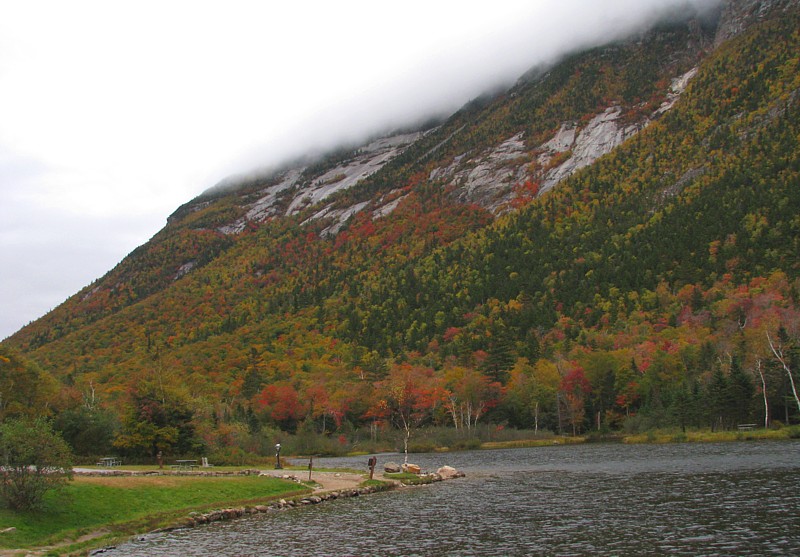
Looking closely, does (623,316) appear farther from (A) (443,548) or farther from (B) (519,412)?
(A) (443,548)

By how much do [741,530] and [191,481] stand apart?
1269 inches

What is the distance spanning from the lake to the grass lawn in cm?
260

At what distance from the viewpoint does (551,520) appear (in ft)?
101

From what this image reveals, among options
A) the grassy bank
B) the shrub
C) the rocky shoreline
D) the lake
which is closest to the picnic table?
the rocky shoreline

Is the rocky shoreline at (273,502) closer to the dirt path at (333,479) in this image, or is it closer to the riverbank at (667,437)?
the dirt path at (333,479)

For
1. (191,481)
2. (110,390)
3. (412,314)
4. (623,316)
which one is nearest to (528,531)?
(191,481)

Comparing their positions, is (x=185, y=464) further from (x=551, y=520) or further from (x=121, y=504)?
(x=551, y=520)

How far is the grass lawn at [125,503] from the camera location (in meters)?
28.4

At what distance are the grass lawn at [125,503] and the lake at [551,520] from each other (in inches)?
102

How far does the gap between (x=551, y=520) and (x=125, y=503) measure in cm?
2262

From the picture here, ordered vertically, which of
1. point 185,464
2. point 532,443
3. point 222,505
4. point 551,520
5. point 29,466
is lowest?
point 532,443

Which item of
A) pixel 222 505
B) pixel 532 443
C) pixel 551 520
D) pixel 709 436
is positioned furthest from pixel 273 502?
pixel 532 443

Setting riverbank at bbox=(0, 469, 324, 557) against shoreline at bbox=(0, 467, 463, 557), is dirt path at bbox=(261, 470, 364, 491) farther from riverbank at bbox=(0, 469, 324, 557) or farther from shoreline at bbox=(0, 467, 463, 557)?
riverbank at bbox=(0, 469, 324, 557)

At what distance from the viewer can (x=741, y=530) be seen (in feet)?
83.7
